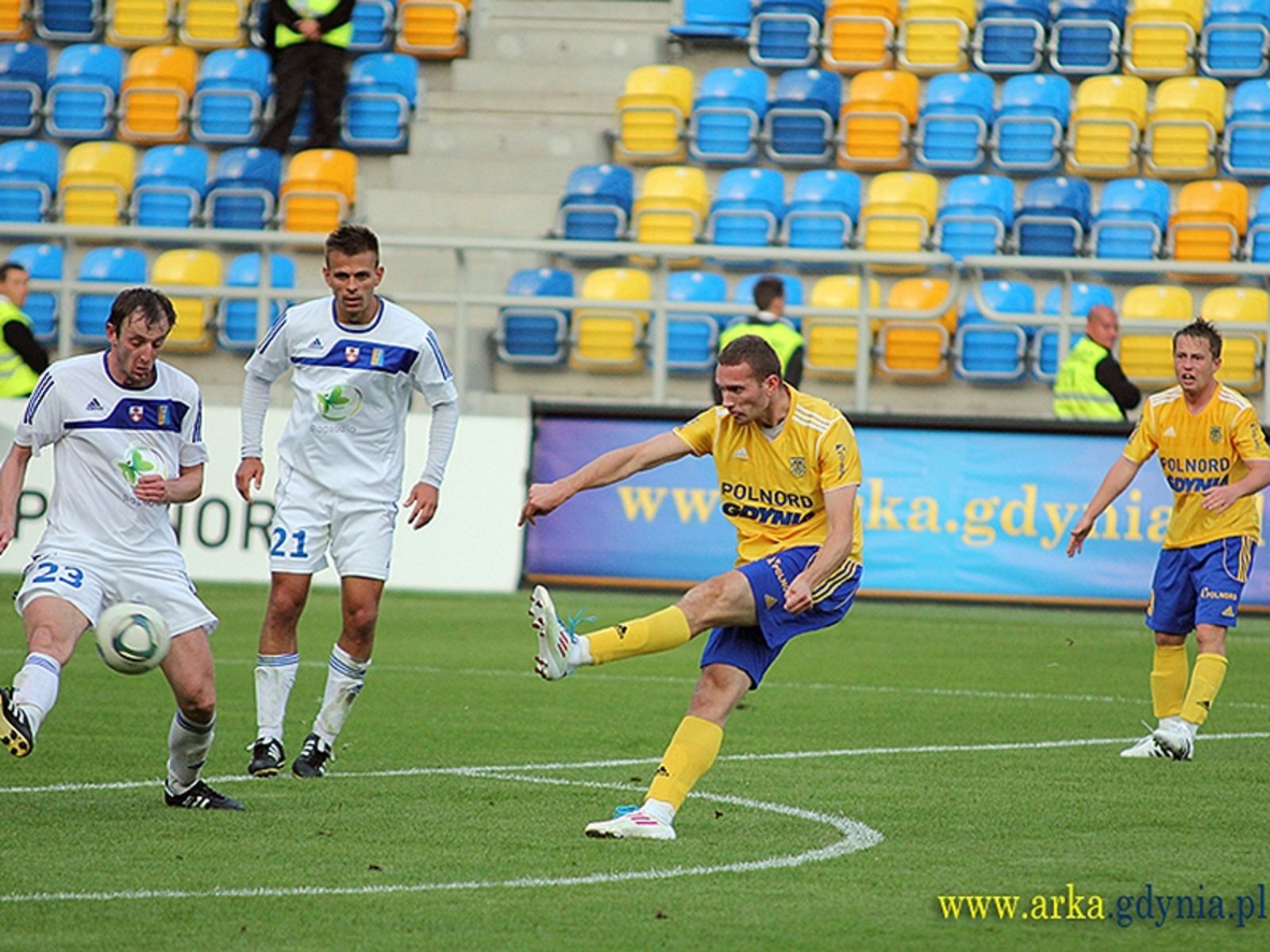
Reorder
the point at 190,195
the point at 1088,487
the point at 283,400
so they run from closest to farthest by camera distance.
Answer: the point at 1088,487
the point at 283,400
the point at 190,195

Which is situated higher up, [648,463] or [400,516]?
[648,463]

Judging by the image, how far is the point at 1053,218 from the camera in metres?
20.1

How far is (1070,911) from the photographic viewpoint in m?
6.21

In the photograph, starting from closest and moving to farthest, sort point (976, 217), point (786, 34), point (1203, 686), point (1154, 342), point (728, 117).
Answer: point (1203, 686), point (1154, 342), point (976, 217), point (728, 117), point (786, 34)

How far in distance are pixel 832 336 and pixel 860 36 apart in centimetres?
519

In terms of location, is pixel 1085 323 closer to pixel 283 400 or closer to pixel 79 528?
pixel 283 400

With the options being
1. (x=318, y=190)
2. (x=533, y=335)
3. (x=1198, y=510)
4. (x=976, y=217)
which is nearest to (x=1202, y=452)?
(x=1198, y=510)

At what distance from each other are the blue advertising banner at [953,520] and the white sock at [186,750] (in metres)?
9.33

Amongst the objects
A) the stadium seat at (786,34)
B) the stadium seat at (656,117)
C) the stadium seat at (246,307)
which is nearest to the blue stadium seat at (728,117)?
the stadium seat at (656,117)

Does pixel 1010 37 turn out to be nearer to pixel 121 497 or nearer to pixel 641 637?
pixel 641 637

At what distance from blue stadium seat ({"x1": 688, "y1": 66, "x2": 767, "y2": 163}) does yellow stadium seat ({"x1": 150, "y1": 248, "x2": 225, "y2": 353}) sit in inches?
198

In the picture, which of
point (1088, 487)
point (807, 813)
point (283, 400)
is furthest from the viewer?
point (283, 400)

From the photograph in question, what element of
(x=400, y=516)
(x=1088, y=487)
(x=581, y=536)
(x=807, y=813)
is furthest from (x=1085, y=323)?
(x=807, y=813)

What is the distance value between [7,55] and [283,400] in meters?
7.24
